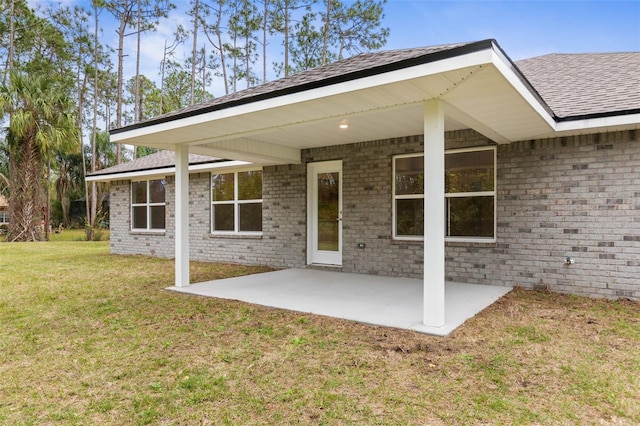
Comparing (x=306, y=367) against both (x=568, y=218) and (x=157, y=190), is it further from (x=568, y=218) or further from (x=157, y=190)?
(x=157, y=190)

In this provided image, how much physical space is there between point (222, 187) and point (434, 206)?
7555 mm

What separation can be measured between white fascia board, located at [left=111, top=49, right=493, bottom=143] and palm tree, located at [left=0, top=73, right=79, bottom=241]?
13.5 meters

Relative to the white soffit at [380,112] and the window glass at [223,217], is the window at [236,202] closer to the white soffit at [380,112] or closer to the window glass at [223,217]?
the window glass at [223,217]

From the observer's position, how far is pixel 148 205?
1252cm

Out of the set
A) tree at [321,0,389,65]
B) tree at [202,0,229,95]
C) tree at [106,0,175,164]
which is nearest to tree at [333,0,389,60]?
tree at [321,0,389,65]

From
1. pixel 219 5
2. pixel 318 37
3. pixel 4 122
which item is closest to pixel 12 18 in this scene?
pixel 4 122

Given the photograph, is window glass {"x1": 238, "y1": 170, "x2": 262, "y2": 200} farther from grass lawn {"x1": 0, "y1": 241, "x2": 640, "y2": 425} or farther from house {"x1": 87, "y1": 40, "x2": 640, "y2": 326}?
grass lawn {"x1": 0, "y1": 241, "x2": 640, "y2": 425}

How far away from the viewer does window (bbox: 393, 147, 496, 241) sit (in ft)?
22.8

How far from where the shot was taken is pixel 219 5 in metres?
22.6

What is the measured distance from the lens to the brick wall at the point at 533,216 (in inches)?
231

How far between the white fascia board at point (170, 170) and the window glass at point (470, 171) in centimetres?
446

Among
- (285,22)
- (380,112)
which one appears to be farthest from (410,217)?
(285,22)

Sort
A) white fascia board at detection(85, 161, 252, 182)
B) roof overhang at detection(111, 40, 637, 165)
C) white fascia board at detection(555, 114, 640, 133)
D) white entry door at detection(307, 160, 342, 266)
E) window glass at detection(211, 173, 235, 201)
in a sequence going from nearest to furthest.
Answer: roof overhang at detection(111, 40, 637, 165) → white fascia board at detection(555, 114, 640, 133) → white entry door at detection(307, 160, 342, 266) → white fascia board at detection(85, 161, 252, 182) → window glass at detection(211, 173, 235, 201)

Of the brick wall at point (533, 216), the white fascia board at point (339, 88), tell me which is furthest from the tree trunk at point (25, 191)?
the white fascia board at point (339, 88)
